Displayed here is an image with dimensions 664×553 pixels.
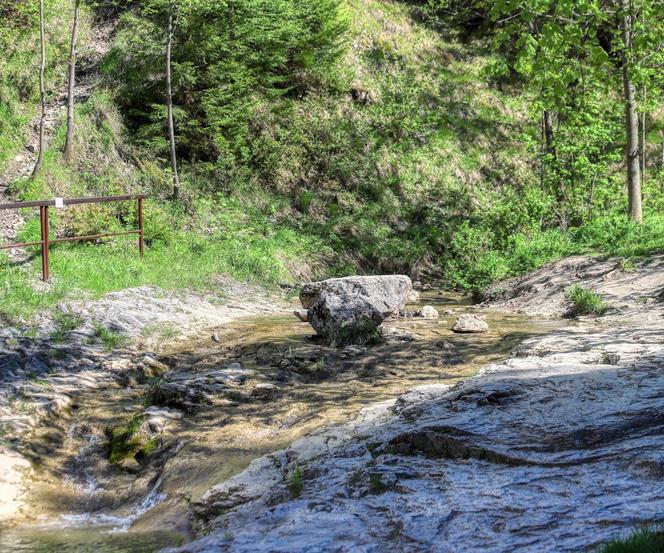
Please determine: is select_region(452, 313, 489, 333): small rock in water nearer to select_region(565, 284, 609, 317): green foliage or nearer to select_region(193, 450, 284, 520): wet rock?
select_region(565, 284, 609, 317): green foliage

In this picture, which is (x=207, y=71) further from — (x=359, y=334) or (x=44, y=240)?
(x=359, y=334)

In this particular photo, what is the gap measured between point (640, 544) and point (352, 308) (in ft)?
25.9

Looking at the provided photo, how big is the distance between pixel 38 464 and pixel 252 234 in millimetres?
12296

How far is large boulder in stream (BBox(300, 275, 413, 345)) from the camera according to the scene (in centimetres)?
1092

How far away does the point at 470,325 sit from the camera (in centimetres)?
1165

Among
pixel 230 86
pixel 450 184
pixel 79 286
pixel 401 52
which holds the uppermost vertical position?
pixel 401 52

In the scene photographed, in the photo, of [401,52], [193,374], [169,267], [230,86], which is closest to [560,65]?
[193,374]

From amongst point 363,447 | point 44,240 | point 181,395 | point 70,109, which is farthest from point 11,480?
point 70,109

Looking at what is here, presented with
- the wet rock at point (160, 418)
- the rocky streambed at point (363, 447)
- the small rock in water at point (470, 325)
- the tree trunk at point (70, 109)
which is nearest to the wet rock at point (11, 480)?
the rocky streambed at point (363, 447)

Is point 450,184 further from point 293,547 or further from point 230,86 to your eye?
point 293,547

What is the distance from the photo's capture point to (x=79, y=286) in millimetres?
12180

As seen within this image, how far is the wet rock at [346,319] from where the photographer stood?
1089 cm

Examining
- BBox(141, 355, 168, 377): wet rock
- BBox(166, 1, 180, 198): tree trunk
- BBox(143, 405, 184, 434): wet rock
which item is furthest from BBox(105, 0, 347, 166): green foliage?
BBox(143, 405, 184, 434): wet rock

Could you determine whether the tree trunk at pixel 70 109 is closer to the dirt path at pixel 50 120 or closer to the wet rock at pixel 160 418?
the dirt path at pixel 50 120
